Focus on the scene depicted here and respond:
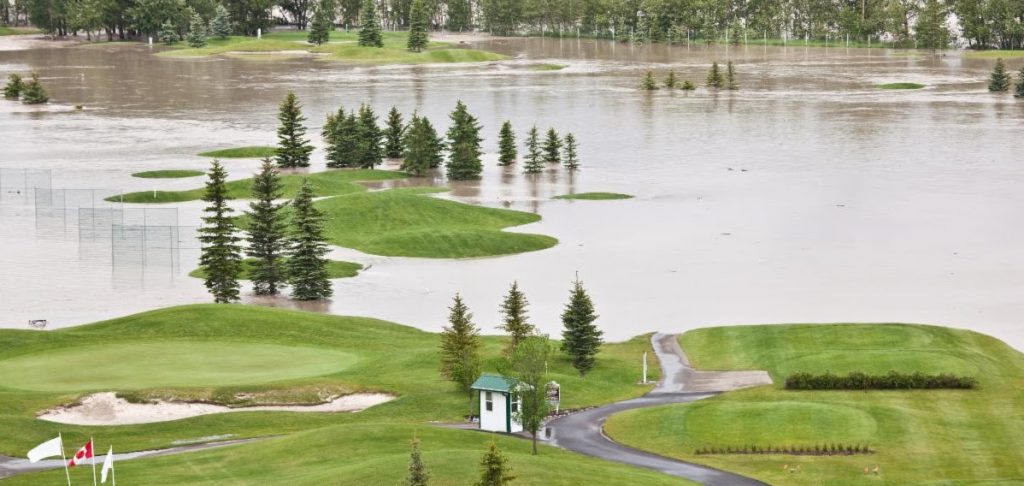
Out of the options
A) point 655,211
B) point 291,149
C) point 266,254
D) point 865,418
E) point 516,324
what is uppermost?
point 291,149

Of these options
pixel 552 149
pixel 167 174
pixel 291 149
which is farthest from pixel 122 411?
pixel 552 149

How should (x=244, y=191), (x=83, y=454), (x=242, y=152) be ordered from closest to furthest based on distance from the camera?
(x=83, y=454) → (x=244, y=191) → (x=242, y=152)

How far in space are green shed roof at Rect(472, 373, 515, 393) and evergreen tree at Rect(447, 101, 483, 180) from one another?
6566 centimetres

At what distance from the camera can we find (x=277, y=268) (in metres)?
80.3

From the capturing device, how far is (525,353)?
49.5m

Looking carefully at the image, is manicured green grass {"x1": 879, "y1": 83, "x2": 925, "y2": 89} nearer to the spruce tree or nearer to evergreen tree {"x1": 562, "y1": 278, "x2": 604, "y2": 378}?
the spruce tree

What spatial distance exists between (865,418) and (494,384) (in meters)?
11.8

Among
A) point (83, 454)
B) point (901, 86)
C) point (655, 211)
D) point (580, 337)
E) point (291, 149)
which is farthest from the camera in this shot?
point (901, 86)

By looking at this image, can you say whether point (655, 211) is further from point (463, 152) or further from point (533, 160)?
point (463, 152)

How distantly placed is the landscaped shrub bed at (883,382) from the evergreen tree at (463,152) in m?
63.2

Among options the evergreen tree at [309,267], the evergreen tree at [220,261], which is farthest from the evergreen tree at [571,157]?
the evergreen tree at [220,261]

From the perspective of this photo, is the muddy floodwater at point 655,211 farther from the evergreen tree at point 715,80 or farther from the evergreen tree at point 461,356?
the evergreen tree at point 461,356

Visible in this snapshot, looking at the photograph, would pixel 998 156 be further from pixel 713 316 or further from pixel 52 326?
pixel 52 326

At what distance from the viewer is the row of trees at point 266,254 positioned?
3017 inches
